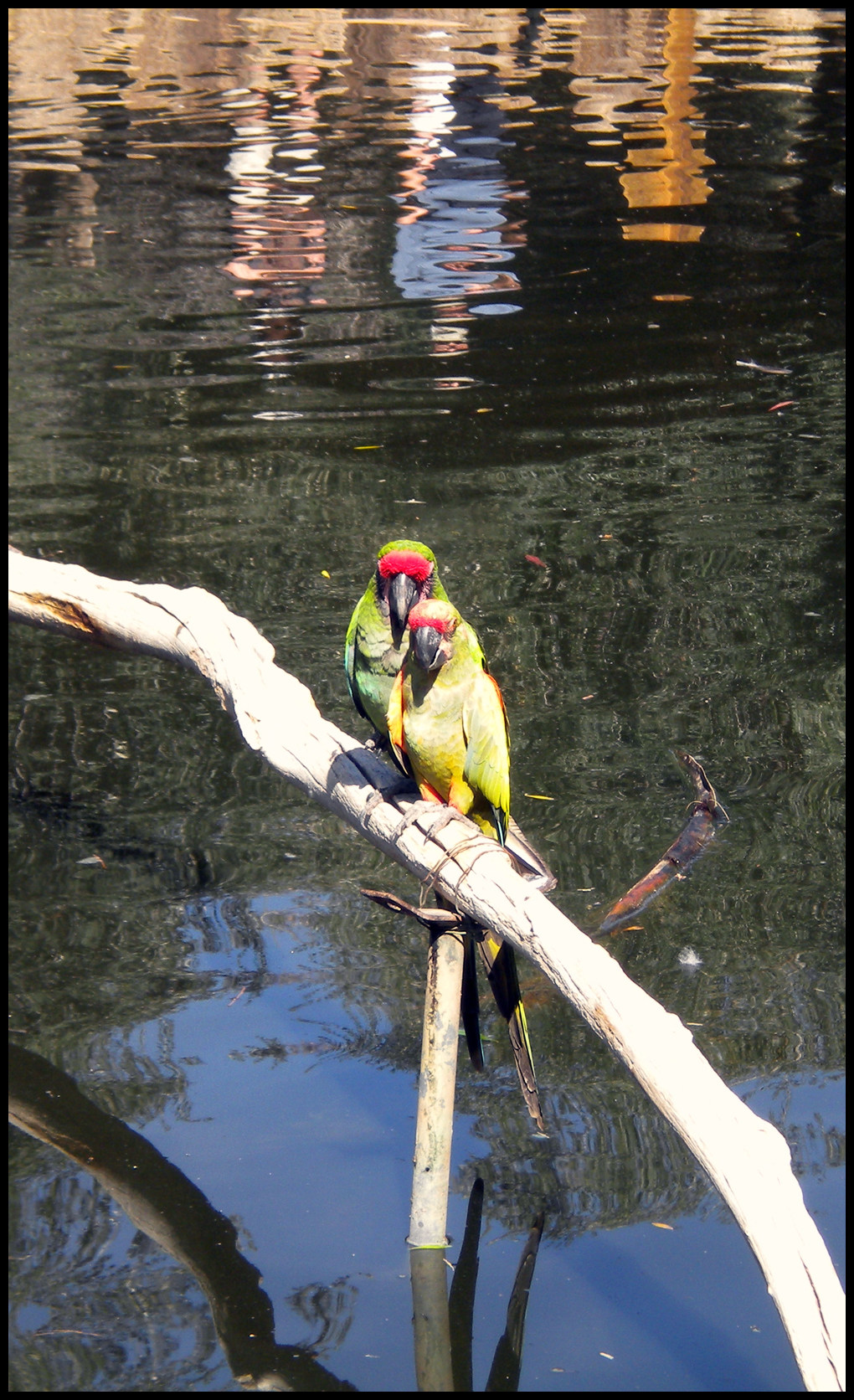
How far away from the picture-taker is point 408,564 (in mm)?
3035

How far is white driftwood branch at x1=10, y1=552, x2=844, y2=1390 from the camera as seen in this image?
174 cm

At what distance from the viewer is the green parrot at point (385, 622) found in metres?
3.05

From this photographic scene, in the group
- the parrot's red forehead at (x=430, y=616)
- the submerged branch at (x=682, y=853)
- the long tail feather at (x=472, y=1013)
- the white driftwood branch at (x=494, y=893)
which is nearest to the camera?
the white driftwood branch at (x=494, y=893)

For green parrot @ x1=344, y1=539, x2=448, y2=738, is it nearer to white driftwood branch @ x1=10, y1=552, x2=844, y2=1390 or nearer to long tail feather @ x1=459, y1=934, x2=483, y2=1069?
white driftwood branch @ x1=10, y1=552, x2=844, y2=1390

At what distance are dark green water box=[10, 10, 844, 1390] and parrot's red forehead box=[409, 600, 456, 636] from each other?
1.58 metres

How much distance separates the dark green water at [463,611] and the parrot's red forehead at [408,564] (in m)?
1.53

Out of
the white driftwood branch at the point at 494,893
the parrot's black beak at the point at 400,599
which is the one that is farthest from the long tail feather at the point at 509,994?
the parrot's black beak at the point at 400,599

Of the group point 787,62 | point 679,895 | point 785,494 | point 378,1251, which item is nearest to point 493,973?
point 378,1251

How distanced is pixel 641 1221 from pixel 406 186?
9616 millimetres

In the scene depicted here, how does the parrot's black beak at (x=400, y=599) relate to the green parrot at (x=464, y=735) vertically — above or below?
above

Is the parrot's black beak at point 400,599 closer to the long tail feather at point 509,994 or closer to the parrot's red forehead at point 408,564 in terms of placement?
the parrot's red forehead at point 408,564

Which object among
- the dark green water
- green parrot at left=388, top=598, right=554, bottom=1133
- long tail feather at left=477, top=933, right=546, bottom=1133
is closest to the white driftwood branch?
green parrot at left=388, top=598, right=554, bottom=1133

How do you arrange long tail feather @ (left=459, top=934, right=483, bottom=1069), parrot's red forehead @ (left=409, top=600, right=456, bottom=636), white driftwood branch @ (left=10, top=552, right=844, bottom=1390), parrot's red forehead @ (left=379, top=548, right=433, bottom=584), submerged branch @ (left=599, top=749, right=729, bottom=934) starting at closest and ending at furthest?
white driftwood branch @ (left=10, top=552, right=844, bottom=1390) < parrot's red forehead @ (left=409, top=600, right=456, bottom=636) < long tail feather @ (left=459, top=934, right=483, bottom=1069) < parrot's red forehead @ (left=379, top=548, right=433, bottom=584) < submerged branch @ (left=599, top=749, right=729, bottom=934)

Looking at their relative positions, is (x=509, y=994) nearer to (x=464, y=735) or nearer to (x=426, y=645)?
(x=464, y=735)
